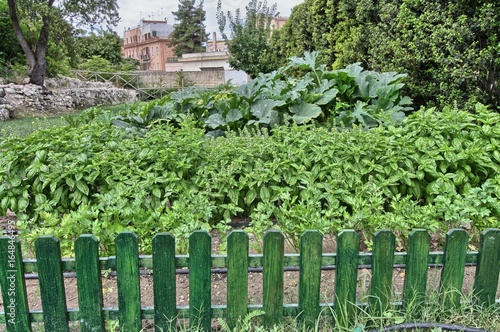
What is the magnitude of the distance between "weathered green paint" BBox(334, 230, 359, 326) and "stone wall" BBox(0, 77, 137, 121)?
1147 cm

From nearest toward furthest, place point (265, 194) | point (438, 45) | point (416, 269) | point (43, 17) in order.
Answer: point (416, 269), point (265, 194), point (438, 45), point (43, 17)

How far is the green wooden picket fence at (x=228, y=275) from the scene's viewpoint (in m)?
1.57

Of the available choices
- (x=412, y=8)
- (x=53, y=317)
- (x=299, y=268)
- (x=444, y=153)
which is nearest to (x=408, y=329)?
(x=299, y=268)

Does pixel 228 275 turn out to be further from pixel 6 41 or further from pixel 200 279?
pixel 6 41

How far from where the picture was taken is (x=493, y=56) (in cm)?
419

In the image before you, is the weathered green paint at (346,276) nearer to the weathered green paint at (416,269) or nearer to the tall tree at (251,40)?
the weathered green paint at (416,269)

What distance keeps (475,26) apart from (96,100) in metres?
15.1

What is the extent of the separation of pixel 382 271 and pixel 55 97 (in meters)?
14.7

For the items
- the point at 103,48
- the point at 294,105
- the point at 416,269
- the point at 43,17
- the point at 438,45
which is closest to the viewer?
the point at 416,269

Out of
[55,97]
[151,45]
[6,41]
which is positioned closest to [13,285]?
[55,97]

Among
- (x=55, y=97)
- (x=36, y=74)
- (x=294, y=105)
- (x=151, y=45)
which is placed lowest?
(x=294, y=105)

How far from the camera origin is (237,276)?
1.63m

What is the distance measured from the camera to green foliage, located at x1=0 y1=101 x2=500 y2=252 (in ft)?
6.91

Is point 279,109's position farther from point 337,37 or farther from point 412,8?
point 337,37
